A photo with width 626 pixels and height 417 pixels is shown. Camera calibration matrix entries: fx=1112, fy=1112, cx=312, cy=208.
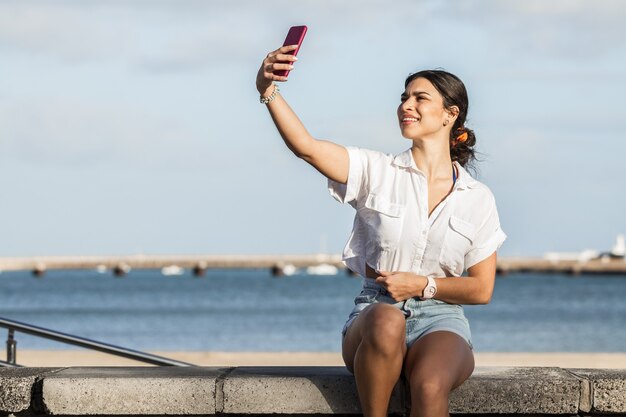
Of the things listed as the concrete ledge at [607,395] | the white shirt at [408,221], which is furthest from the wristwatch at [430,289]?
the concrete ledge at [607,395]

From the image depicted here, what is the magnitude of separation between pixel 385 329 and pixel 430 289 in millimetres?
360

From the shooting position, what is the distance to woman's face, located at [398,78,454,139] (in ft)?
13.8

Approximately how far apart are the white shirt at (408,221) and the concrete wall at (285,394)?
17.7 inches

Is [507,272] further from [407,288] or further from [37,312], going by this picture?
[407,288]

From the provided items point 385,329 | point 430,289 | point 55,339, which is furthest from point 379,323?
point 55,339

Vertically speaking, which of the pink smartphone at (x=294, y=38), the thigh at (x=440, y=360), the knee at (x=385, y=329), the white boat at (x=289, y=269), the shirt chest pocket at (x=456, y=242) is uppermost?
the white boat at (x=289, y=269)

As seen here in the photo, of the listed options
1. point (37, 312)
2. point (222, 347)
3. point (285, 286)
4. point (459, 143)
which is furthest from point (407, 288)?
point (285, 286)

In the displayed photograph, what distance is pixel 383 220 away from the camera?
13.3 feet

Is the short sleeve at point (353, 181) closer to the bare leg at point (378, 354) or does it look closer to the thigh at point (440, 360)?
the bare leg at point (378, 354)

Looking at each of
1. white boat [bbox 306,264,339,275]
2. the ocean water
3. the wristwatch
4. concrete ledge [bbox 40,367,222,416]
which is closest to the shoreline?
the ocean water

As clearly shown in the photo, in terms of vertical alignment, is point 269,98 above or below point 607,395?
above

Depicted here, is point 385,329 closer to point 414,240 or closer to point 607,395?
point 414,240

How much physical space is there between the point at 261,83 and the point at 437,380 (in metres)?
1.20

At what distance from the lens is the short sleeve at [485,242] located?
417 cm
